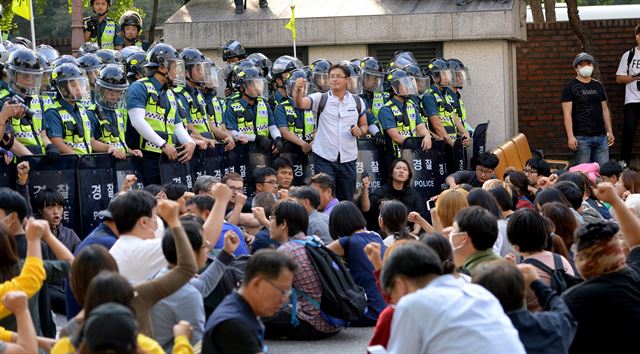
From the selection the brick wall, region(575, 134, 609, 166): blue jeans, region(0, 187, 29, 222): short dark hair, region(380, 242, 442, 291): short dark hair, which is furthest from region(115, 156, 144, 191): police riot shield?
the brick wall

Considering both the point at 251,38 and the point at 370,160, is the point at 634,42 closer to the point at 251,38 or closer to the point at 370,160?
the point at 251,38

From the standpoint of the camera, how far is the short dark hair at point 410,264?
5.97 metres

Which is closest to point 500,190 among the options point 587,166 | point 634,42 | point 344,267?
point 344,267

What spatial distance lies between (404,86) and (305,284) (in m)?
7.02

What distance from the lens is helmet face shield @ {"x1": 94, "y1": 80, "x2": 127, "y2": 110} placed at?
42.6 ft

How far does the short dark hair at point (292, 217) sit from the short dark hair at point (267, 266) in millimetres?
3621

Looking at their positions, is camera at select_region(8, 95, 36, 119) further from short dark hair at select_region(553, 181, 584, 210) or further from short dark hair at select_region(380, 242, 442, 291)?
short dark hair at select_region(380, 242, 442, 291)

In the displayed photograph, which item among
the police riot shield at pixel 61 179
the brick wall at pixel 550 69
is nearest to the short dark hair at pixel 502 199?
the police riot shield at pixel 61 179

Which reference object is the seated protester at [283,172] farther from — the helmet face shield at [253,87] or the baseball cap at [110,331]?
the baseball cap at [110,331]

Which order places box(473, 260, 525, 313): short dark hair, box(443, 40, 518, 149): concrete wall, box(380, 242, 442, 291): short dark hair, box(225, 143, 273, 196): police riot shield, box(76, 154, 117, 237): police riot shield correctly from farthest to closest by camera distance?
box(443, 40, 518, 149): concrete wall, box(225, 143, 273, 196): police riot shield, box(76, 154, 117, 237): police riot shield, box(473, 260, 525, 313): short dark hair, box(380, 242, 442, 291): short dark hair

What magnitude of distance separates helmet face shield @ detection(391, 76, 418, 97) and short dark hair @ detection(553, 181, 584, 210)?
555cm

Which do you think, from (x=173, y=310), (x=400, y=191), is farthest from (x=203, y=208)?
(x=400, y=191)

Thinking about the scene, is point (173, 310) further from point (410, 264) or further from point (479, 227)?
point (479, 227)

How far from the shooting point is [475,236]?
7492mm
